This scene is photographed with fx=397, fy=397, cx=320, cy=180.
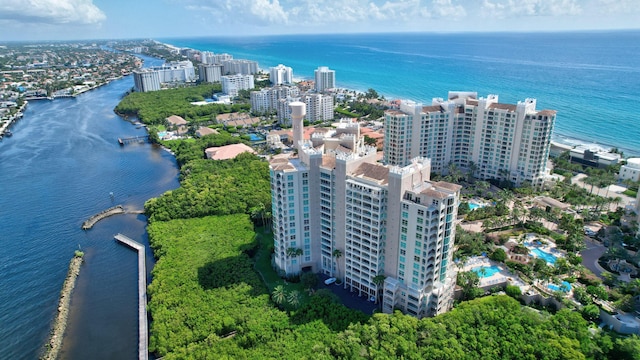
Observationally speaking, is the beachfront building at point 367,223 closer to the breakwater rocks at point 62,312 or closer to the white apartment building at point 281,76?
the breakwater rocks at point 62,312

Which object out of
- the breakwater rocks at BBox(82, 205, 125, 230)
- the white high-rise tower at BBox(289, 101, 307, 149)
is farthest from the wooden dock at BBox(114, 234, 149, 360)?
the white high-rise tower at BBox(289, 101, 307, 149)

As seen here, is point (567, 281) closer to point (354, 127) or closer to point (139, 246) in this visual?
point (354, 127)

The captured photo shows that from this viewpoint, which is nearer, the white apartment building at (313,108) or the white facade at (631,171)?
the white facade at (631,171)

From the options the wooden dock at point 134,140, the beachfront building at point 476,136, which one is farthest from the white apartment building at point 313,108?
the beachfront building at point 476,136

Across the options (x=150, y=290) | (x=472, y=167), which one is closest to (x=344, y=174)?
(x=150, y=290)

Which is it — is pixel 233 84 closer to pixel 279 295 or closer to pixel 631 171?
pixel 631 171

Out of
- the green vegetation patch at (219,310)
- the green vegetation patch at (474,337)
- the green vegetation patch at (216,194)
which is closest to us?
the green vegetation patch at (474,337)

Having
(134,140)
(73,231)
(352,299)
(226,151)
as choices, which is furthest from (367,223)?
(134,140)
